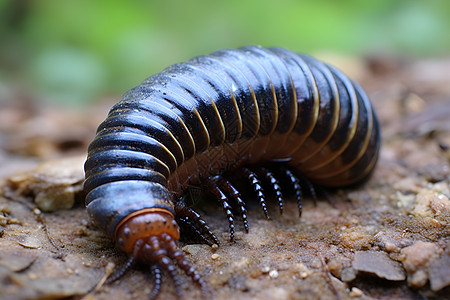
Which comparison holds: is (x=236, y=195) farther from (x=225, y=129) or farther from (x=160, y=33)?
(x=160, y=33)

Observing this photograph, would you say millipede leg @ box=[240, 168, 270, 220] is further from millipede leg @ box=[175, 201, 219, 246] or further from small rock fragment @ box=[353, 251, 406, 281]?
small rock fragment @ box=[353, 251, 406, 281]

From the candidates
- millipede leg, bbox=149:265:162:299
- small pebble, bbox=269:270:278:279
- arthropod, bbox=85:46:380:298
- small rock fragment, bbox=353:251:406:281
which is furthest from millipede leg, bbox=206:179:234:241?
small rock fragment, bbox=353:251:406:281

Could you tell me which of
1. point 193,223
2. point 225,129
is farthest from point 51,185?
point 225,129

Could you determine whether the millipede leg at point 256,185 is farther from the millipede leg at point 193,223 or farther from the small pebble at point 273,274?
the small pebble at point 273,274

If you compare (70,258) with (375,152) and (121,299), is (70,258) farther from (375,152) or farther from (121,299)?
(375,152)

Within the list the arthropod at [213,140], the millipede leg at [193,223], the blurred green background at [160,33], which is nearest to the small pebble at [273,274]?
the arthropod at [213,140]
